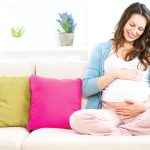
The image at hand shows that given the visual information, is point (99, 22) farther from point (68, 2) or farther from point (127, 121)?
point (127, 121)

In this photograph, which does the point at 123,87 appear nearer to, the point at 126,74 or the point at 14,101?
the point at 126,74

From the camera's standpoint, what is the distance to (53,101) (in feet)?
7.45

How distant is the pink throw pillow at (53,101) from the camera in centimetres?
224

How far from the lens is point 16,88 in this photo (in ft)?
7.73

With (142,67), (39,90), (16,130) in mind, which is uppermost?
(142,67)

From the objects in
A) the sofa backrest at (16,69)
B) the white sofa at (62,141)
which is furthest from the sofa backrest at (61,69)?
the white sofa at (62,141)

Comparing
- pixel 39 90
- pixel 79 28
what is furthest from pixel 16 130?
pixel 79 28

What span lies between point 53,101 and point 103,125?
435mm

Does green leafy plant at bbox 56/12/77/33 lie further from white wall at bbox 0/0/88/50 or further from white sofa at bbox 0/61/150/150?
white sofa at bbox 0/61/150/150

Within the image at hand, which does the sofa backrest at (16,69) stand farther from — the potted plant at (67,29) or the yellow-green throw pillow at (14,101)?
the potted plant at (67,29)

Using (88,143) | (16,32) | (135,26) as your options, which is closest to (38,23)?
(16,32)

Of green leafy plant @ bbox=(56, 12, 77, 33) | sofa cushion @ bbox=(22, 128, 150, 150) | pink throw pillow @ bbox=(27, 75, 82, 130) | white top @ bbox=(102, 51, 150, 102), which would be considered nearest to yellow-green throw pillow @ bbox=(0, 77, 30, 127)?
pink throw pillow @ bbox=(27, 75, 82, 130)

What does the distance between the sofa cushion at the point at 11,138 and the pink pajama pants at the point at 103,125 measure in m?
0.31

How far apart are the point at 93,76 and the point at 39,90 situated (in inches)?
15.0
